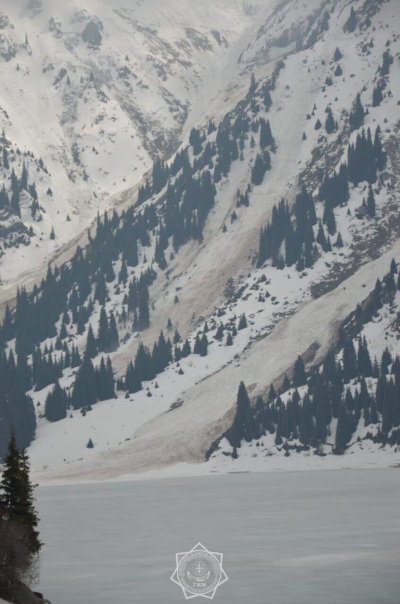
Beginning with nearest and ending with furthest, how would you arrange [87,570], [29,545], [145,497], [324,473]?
1. [29,545]
2. [87,570]
3. [145,497]
4. [324,473]

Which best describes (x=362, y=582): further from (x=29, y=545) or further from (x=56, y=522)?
(x=56, y=522)

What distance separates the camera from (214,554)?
7931 centimetres

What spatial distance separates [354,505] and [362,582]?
2039 inches

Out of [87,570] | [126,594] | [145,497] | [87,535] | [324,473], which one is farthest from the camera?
[324,473]

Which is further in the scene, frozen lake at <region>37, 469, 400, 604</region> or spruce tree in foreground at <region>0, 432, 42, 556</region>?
frozen lake at <region>37, 469, 400, 604</region>

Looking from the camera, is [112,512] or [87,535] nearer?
[87,535]

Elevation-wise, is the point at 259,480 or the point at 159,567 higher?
the point at 259,480

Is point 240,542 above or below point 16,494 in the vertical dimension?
below

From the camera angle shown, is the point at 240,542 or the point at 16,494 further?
the point at 240,542

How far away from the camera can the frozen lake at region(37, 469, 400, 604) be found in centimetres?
6425

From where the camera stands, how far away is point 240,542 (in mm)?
87750

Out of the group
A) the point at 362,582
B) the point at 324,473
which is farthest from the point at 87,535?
the point at 324,473

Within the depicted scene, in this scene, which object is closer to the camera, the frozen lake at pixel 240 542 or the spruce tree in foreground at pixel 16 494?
the spruce tree in foreground at pixel 16 494

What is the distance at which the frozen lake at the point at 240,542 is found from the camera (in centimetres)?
6425
